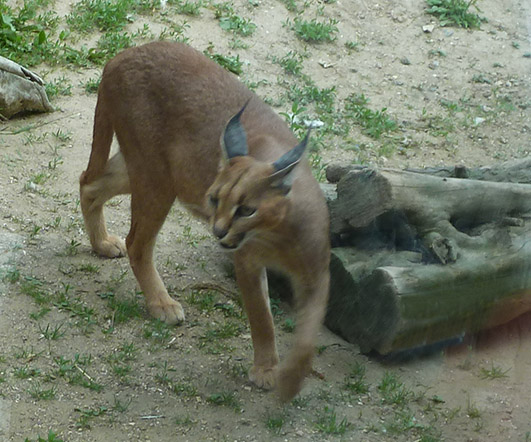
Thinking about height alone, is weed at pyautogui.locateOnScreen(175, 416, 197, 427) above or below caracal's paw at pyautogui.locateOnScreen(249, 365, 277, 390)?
above

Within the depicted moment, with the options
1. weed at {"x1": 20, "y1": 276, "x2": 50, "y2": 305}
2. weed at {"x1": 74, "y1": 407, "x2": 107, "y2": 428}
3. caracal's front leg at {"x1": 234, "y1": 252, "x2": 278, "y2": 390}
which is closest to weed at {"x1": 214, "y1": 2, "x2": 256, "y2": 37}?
weed at {"x1": 20, "y1": 276, "x2": 50, "y2": 305}

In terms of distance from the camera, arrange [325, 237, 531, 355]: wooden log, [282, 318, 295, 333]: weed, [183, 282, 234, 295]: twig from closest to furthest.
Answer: [325, 237, 531, 355]: wooden log → [282, 318, 295, 333]: weed → [183, 282, 234, 295]: twig

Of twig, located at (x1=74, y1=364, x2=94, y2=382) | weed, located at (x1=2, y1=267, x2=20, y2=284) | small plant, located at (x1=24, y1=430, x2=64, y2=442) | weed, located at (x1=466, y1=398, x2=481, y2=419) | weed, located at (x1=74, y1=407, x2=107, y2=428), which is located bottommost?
weed, located at (x1=2, y1=267, x2=20, y2=284)

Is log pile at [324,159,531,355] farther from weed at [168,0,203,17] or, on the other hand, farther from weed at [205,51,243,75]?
weed at [168,0,203,17]

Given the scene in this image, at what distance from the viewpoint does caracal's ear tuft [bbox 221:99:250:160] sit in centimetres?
471

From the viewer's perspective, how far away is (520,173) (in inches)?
248

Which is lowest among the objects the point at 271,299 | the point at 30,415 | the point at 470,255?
the point at 271,299

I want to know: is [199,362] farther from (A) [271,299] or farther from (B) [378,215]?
(B) [378,215]

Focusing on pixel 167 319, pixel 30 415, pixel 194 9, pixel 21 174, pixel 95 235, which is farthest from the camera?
pixel 194 9

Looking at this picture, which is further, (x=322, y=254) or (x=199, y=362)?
(x=199, y=362)

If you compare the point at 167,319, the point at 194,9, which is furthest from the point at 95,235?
the point at 194,9

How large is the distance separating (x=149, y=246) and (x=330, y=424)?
1949 millimetres

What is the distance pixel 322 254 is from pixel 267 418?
40.1 inches

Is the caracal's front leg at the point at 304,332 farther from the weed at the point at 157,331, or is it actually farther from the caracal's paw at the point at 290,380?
the weed at the point at 157,331
